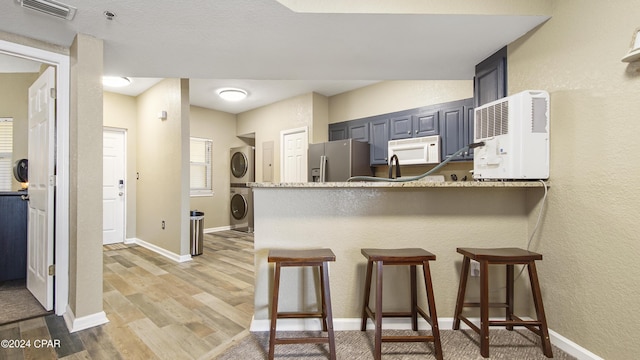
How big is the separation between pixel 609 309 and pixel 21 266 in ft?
16.3

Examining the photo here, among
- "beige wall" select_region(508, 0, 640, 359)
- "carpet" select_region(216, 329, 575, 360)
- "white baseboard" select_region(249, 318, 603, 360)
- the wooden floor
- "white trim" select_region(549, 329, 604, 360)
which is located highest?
"beige wall" select_region(508, 0, 640, 359)

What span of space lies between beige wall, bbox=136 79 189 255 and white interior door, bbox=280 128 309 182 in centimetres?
174

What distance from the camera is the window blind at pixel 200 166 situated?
5834mm

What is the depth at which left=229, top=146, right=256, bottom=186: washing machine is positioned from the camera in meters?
5.93

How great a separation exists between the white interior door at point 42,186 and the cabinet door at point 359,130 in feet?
11.4

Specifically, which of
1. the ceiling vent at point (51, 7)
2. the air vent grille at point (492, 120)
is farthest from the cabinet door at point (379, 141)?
the ceiling vent at point (51, 7)

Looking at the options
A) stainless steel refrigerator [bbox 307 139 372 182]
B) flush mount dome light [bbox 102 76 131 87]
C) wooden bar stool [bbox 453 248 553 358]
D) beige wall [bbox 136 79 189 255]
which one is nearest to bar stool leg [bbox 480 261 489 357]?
wooden bar stool [bbox 453 248 553 358]

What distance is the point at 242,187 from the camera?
238 inches

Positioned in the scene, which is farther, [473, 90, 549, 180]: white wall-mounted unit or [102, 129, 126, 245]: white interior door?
[102, 129, 126, 245]: white interior door

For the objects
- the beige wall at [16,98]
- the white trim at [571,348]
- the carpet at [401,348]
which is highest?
the beige wall at [16,98]

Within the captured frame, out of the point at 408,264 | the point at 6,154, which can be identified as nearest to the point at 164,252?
the point at 6,154

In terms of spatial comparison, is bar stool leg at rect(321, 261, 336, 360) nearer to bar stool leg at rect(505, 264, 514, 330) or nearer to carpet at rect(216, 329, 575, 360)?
carpet at rect(216, 329, 575, 360)

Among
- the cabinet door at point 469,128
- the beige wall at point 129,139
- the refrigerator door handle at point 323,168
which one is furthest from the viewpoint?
the beige wall at point 129,139

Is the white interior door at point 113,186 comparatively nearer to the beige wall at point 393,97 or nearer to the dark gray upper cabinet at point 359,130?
the beige wall at point 393,97
